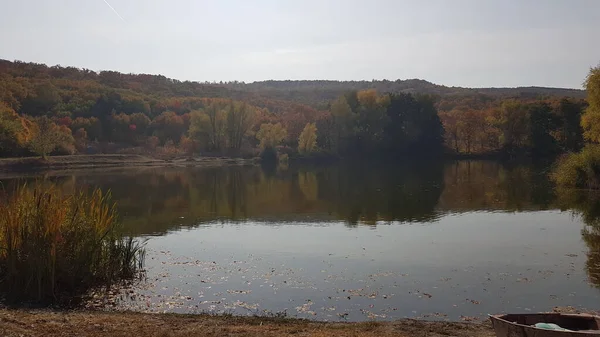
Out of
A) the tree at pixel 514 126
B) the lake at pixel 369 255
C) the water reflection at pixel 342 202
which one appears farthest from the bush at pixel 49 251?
the tree at pixel 514 126

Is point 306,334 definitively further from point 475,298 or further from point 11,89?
point 11,89

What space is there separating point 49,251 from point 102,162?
7215 cm

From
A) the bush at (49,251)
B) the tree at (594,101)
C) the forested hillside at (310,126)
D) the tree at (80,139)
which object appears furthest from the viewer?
the forested hillside at (310,126)

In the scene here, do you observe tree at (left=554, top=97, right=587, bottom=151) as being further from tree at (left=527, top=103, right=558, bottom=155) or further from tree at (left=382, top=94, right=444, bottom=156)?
tree at (left=382, top=94, right=444, bottom=156)

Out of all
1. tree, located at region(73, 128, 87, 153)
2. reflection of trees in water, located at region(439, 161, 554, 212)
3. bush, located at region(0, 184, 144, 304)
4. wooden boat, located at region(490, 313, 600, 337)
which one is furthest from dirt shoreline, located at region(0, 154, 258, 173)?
wooden boat, located at region(490, 313, 600, 337)

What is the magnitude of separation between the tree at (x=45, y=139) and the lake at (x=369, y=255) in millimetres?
40501

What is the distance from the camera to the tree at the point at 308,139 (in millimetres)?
95938

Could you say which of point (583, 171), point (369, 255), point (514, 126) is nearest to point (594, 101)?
point (583, 171)

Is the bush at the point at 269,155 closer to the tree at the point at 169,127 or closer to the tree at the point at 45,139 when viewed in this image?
the tree at the point at 169,127

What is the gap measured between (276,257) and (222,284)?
407cm

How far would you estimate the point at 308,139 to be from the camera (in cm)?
9619

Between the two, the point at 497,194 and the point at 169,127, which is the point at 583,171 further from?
the point at 169,127

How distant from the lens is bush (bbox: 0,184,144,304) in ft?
41.1

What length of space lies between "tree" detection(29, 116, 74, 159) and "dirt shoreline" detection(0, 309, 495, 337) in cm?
6791
